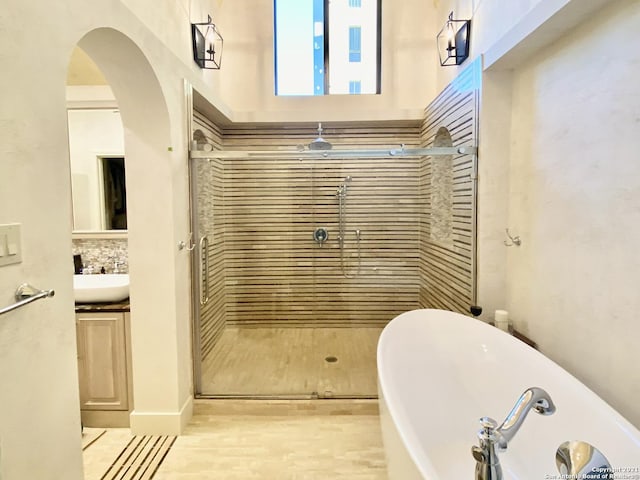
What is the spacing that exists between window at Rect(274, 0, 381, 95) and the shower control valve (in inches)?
56.7

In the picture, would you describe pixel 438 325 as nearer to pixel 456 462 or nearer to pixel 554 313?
pixel 554 313

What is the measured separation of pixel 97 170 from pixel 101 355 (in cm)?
140

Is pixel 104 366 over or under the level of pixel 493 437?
under

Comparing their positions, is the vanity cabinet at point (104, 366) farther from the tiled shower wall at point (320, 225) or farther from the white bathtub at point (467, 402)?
the white bathtub at point (467, 402)

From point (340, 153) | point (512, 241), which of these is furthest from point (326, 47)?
point (512, 241)

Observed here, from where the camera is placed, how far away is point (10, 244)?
1000mm

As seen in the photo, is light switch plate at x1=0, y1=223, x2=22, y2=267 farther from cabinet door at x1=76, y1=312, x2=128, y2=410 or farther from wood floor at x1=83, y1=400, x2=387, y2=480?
wood floor at x1=83, y1=400, x2=387, y2=480

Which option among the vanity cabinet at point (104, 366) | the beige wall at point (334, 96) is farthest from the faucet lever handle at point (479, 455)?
the beige wall at point (334, 96)

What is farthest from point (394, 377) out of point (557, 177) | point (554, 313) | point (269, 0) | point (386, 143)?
point (269, 0)

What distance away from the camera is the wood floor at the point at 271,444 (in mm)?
1844

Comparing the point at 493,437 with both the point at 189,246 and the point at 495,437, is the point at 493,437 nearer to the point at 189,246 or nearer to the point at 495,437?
the point at 495,437

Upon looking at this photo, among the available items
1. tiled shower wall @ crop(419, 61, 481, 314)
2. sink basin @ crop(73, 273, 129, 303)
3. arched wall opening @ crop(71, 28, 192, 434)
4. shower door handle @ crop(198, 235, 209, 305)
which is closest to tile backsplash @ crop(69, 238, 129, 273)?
sink basin @ crop(73, 273, 129, 303)

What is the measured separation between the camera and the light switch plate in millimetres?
980

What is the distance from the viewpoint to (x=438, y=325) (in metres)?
2.12
